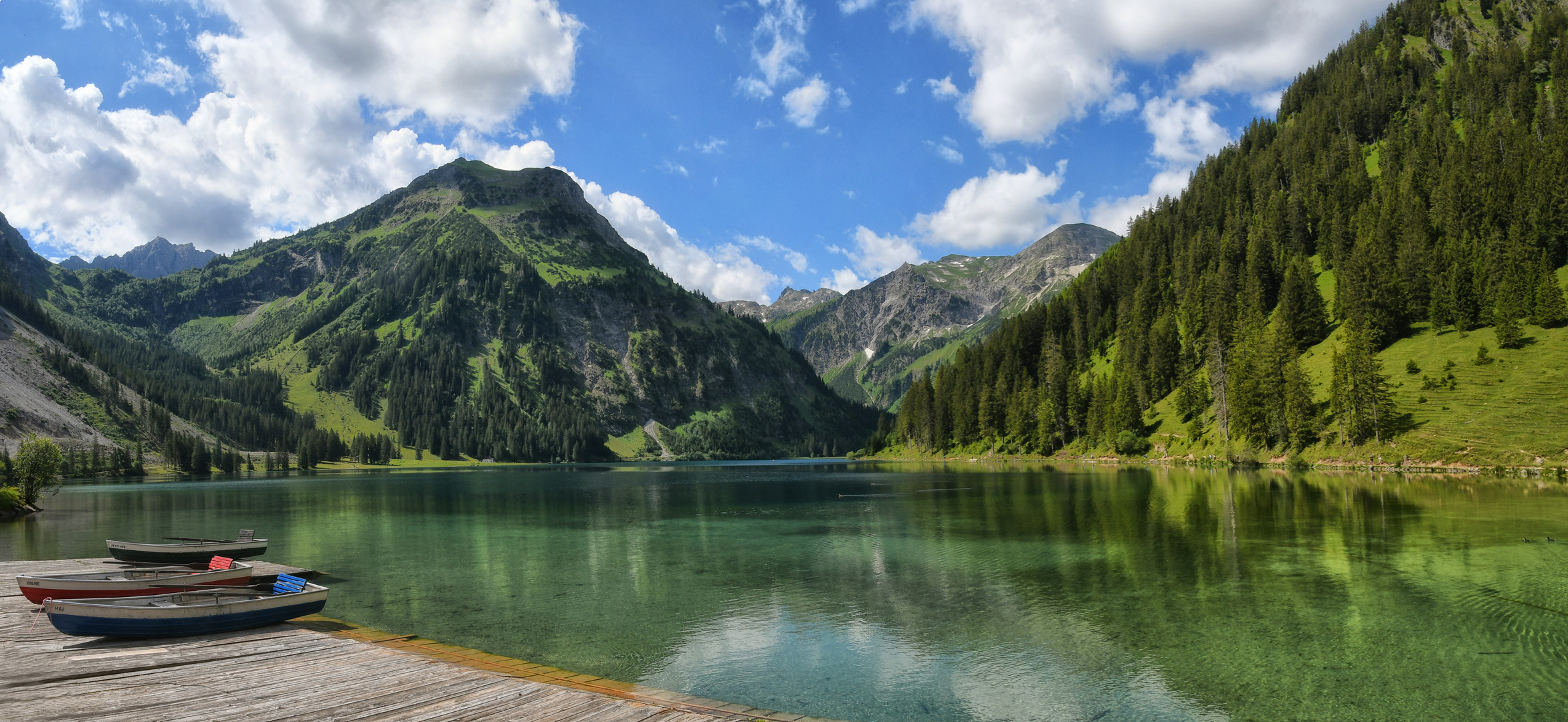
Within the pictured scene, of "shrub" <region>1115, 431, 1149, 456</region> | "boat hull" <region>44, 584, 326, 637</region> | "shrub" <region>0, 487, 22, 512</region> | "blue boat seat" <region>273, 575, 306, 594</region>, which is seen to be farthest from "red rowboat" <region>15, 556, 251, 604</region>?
"shrub" <region>1115, 431, 1149, 456</region>

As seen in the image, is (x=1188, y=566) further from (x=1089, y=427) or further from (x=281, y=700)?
(x=1089, y=427)

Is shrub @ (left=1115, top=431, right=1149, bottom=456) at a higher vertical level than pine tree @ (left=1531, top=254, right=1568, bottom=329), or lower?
lower

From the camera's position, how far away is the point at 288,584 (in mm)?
24938

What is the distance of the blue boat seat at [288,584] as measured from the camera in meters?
24.6

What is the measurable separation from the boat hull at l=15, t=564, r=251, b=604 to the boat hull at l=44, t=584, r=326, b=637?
170 inches

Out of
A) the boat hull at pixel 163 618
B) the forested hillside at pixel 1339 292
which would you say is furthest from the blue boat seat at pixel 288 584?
the forested hillside at pixel 1339 292

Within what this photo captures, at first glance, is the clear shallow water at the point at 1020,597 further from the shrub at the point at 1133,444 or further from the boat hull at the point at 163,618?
the shrub at the point at 1133,444

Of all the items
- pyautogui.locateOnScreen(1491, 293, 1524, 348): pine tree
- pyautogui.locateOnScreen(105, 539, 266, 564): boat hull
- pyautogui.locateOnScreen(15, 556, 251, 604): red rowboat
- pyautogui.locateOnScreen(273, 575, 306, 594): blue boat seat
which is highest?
pyautogui.locateOnScreen(1491, 293, 1524, 348): pine tree

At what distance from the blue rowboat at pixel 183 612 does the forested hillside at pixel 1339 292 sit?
102882mm

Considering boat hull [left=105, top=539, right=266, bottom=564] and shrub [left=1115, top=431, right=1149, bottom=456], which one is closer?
boat hull [left=105, top=539, right=266, bottom=564]

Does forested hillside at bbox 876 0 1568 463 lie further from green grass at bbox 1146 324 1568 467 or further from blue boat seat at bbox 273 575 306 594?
blue boat seat at bbox 273 575 306 594

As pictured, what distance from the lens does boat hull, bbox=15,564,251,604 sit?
896 inches

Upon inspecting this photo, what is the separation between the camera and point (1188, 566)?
33.1 m

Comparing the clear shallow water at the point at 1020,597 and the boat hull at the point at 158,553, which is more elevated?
the boat hull at the point at 158,553
